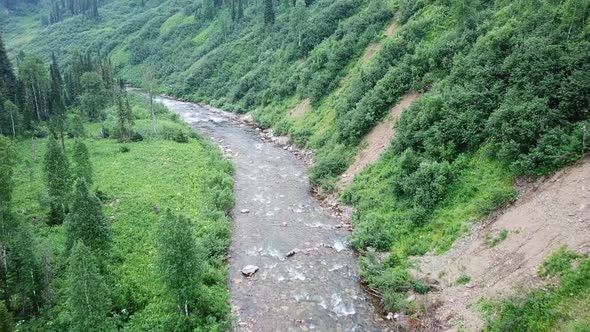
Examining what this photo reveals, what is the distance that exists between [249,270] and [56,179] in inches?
686

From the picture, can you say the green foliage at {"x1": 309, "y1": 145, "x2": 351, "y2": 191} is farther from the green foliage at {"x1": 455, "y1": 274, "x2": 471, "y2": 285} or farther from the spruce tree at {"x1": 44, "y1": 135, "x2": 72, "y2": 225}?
the spruce tree at {"x1": 44, "y1": 135, "x2": 72, "y2": 225}

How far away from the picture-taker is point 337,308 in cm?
2473

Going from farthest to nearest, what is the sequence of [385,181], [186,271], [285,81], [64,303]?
[285,81] < [385,181] < [64,303] < [186,271]

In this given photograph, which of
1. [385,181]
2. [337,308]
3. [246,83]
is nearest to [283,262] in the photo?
[337,308]

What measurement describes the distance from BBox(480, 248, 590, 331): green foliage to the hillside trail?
6375mm

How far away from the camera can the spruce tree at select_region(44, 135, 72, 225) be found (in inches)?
1288

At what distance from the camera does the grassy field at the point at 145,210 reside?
23375 millimetres

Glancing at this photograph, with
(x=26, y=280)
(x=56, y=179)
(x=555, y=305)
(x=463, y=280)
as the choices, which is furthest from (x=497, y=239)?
(x=56, y=179)

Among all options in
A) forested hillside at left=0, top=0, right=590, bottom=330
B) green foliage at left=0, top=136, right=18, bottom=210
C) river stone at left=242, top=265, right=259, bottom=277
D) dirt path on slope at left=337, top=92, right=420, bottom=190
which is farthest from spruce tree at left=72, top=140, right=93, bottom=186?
dirt path on slope at left=337, top=92, right=420, bottom=190

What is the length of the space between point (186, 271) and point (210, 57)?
90026 mm

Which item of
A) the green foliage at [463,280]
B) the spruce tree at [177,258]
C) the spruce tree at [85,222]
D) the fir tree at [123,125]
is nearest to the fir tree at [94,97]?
the fir tree at [123,125]

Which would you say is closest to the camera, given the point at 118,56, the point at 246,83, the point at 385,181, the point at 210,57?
the point at 385,181

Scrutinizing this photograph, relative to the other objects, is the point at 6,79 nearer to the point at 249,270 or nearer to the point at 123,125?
the point at 123,125

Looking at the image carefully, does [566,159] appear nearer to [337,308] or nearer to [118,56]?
[337,308]
